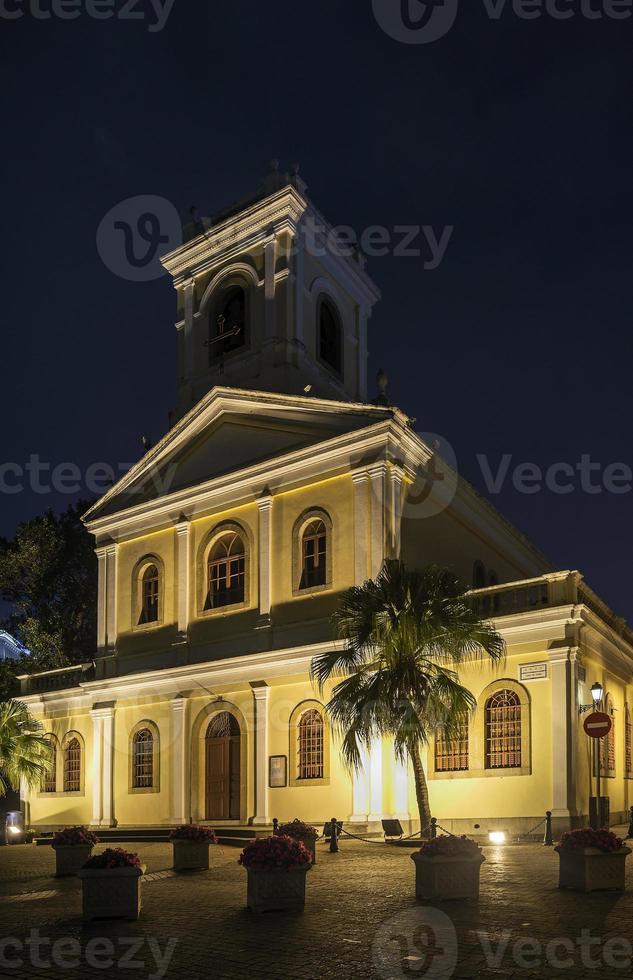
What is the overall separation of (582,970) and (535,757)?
563 inches

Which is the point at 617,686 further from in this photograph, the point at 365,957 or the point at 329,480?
the point at 365,957

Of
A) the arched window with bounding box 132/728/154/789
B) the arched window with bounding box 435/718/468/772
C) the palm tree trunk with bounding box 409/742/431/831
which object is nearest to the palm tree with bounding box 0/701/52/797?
the arched window with bounding box 132/728/154/789

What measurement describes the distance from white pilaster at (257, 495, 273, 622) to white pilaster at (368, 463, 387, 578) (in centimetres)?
348

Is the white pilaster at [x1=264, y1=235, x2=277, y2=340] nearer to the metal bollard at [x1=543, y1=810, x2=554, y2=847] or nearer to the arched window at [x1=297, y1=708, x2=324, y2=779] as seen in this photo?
the arched window at [x1=297, y1=708, x2=324, y2=779]

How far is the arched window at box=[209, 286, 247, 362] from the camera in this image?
32.2 m

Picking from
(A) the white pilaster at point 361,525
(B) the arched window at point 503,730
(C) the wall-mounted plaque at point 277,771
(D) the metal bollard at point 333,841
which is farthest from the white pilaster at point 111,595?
(B) the arched window at point 503,730

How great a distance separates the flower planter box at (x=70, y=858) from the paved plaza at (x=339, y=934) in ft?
7.68

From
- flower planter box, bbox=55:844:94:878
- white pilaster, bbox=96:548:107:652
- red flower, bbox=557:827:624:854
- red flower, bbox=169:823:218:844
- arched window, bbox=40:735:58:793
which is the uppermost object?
white pilaster, bbox=96:548:107:652

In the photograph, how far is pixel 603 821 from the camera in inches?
838

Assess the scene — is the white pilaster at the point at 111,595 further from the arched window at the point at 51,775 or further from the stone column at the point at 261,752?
the stone column at the point at 261,752

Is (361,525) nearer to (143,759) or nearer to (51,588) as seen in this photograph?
(143,759)

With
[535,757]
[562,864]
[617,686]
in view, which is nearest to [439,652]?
[535,757]

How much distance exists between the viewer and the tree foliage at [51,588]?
44.3m

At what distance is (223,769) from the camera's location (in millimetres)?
27516
